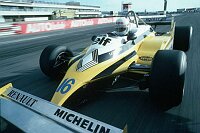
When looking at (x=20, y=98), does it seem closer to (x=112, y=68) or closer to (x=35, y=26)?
(x=112, y=68)

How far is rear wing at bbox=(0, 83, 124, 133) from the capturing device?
1380mm

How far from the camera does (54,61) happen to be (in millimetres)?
4820

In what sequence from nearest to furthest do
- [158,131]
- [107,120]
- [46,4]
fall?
[158,131] → [107,120] → [46,4]

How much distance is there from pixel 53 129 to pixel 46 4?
73528 millimetres

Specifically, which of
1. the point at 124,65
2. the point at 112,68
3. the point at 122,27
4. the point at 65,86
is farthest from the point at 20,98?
the point at 122,27

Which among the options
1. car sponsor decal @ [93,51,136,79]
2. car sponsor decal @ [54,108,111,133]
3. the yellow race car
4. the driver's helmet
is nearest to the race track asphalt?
the yellow race car

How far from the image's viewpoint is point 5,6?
5606cm

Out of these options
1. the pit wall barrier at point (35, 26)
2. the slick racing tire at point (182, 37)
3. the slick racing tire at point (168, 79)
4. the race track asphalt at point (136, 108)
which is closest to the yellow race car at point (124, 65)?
the slick racing tire at point (168, 79)

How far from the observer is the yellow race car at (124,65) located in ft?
11.1

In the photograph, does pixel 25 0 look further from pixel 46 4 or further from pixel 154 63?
pixel 154 63

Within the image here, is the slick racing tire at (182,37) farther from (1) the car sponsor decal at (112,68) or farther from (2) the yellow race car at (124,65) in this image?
(1) the car sponsor decal at (112,68)

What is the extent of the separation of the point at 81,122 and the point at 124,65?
2.93 metres

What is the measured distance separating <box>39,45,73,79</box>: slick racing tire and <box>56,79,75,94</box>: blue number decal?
124cm

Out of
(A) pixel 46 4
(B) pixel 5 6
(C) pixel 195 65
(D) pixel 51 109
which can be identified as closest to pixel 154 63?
(D) pixel 51 109
